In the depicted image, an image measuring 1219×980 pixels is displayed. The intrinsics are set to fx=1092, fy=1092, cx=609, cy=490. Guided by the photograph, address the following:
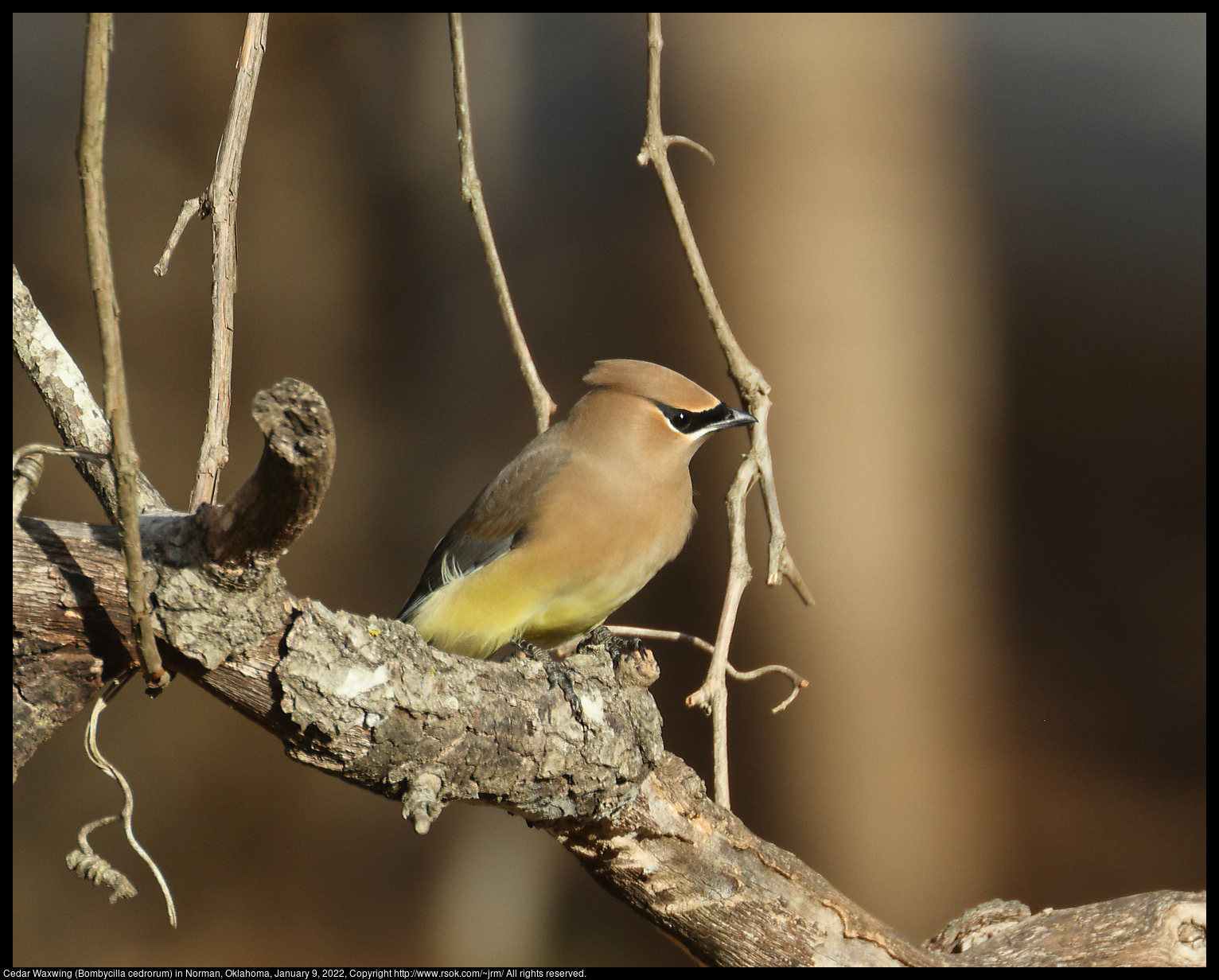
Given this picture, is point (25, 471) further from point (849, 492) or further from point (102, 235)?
point (849, 492)

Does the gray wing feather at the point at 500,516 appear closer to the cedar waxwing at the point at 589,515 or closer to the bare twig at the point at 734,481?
the cedar waxwing at the point at 589,515

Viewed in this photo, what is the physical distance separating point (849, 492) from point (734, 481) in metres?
3.97

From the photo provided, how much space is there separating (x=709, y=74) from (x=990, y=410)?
8.44 feet

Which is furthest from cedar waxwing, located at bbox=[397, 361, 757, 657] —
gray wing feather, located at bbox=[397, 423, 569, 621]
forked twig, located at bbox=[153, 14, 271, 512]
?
forked twig, located at bbox=[153, 14, 271, 512]

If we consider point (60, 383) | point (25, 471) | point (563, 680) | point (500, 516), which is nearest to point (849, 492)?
point (500, 516)

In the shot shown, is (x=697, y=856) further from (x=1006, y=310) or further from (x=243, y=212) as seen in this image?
(x=243, y=212)

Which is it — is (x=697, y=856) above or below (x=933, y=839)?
above

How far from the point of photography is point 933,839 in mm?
6391

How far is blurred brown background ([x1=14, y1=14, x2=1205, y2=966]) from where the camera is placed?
20.2 feet

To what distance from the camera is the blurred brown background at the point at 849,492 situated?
6156mm

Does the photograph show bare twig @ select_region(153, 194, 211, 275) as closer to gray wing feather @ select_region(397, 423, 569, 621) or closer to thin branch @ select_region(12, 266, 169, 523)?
thin branch @ select_region(12, 266, 169, 523)

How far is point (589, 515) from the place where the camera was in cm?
308

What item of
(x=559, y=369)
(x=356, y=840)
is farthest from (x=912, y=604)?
(x=356, y=840)

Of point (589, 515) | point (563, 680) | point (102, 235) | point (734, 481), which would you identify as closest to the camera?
point (102, 235)
